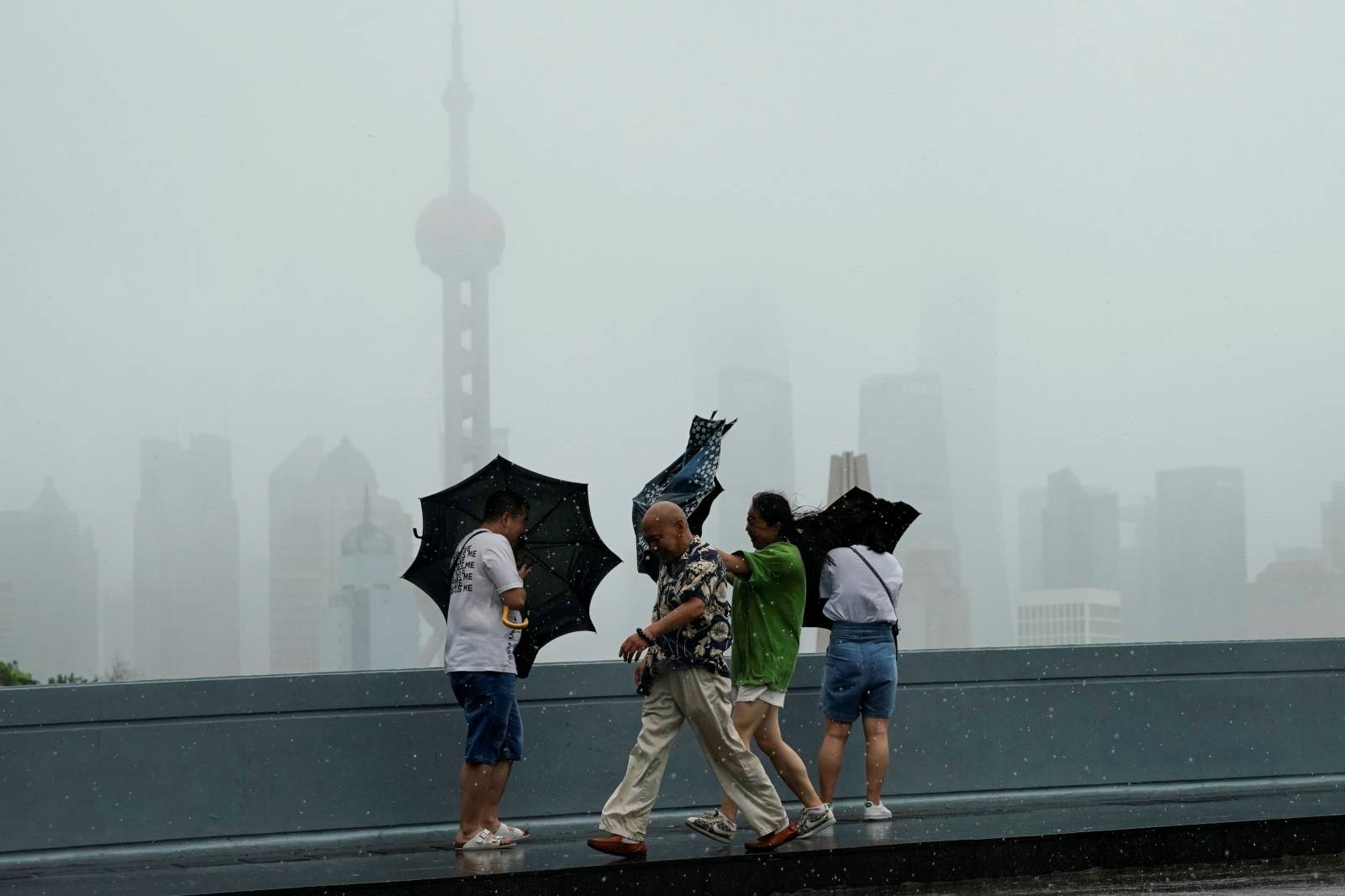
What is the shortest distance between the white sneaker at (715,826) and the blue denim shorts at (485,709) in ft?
3.42

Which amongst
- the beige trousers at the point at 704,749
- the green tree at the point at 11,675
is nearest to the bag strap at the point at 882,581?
the beige trousers at the point at 704,749

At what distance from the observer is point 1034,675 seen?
9336mm

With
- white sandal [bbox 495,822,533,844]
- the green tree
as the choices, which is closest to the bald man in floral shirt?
white sandal [bbox 495,822,533,844]

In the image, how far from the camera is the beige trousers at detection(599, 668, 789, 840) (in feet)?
20.8

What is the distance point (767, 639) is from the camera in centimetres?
718

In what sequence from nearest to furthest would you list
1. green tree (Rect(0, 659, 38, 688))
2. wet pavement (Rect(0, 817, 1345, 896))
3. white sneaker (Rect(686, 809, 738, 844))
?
wet pavement (Rect(0, 817, 1345, 896))
white sneaker (Rect(686, 809, 738, 844))
green tree (Rect(0, 659, 38, 688))

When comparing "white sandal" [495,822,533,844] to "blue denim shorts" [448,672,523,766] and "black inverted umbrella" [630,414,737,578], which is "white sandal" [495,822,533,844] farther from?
"black inverted umbrella" [630,414,737,578]

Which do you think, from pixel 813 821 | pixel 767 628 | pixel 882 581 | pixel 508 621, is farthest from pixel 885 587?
pixel 508 621

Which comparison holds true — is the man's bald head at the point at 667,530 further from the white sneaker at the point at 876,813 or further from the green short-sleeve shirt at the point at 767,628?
the white sneaker at the point at 876,813

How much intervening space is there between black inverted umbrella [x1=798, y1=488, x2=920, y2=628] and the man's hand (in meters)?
1.98

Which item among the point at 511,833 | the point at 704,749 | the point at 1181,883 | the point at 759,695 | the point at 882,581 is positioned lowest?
the point at 1181,883

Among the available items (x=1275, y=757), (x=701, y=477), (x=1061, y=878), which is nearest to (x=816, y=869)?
(x=1061, y=878)

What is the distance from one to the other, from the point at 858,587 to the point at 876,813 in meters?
1.32

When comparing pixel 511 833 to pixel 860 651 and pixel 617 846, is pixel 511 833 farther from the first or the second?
pixel 860 651
